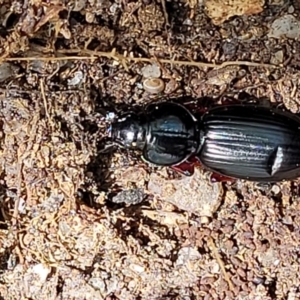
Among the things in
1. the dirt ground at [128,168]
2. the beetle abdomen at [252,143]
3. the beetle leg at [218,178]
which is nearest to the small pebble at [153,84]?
the dirt ground at [128,168]

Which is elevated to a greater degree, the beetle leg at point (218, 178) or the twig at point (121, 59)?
the twig at point (121, 59)

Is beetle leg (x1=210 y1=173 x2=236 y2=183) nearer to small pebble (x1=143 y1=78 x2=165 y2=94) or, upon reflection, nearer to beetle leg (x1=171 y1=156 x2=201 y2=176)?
beetle leg (x1=171 y1=156 x2=201 y2=176)

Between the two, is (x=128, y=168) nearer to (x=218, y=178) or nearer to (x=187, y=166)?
(x=187, y=166)

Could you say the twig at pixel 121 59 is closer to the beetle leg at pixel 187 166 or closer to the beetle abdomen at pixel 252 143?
the beetle abdomen at pixel 252 143

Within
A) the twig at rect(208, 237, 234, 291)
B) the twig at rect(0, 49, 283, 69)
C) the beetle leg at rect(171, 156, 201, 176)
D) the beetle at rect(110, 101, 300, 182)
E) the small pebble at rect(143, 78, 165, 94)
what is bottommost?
the twig at rect(208, 237, 234, 291)

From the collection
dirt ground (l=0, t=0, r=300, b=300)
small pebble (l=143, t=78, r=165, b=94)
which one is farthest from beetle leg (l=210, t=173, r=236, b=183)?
small pebble (l=143, t=78, r=165, b=94)

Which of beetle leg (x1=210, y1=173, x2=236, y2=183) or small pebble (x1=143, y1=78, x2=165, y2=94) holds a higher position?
small pebble (x1=143, y1=78, x2=165, y2=94)

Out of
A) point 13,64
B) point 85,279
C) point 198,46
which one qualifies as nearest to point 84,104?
point 13,64
